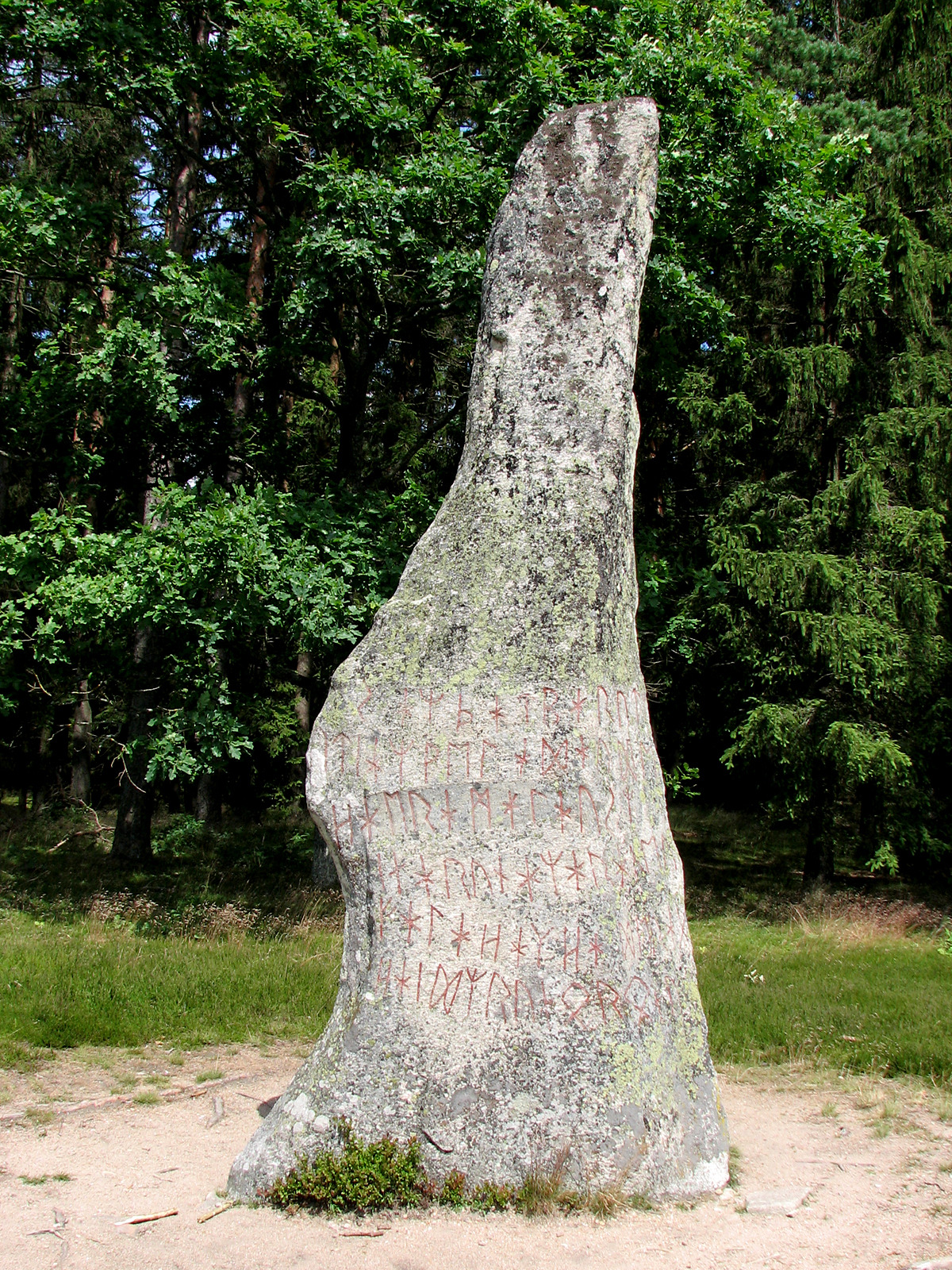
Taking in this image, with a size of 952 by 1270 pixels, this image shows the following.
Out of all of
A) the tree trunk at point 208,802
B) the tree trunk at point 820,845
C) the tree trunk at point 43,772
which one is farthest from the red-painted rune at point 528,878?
the tree trunk at point 43,772

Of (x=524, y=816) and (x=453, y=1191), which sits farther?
(x=524, y=816)

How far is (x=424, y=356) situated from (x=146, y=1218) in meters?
11.8

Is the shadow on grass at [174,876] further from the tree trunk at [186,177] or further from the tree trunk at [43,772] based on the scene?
the tree trunk at [186,177]

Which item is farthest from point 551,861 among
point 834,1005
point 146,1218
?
point 834,1005

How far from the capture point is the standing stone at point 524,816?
4.09 metres

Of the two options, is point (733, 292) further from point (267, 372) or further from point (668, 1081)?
point (668, 1081)

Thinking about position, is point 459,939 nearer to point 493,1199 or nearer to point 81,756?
point 493,1199

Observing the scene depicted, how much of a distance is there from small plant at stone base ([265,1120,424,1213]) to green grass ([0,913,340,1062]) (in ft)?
10.1

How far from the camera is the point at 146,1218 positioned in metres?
4.05

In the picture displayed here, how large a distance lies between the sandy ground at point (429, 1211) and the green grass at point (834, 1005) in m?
0.41

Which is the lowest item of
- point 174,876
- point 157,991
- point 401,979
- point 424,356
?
point 174,876

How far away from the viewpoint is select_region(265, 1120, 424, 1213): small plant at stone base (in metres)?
3.96

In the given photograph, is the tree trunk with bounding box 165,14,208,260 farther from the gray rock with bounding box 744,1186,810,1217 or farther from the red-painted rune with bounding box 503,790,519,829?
the gray rock with bounding box 744,1186,810,1217

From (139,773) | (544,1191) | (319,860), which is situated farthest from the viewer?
(139,773)
